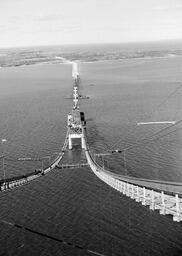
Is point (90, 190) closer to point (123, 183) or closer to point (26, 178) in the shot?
point (26, 178)

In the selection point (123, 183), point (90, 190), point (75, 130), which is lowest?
point (90, 190)

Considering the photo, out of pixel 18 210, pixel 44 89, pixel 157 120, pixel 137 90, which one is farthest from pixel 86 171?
pixel 44 89

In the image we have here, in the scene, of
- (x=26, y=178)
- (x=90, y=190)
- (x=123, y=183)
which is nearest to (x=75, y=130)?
(x=90, y=190)

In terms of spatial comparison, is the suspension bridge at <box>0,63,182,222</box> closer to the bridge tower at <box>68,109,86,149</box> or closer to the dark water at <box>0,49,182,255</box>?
the bridge tower at <box>68,109,86,149</box>

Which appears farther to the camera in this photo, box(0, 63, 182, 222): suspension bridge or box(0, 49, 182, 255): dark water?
box(0, 49, 182, 255): dark water

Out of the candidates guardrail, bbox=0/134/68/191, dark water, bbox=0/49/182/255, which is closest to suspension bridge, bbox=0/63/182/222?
guardrail, bbox=0/134/68/191

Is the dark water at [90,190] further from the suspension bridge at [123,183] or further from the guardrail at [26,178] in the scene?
the suspension bridge at [123,183]

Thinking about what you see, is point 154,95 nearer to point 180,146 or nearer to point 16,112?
point 16,112

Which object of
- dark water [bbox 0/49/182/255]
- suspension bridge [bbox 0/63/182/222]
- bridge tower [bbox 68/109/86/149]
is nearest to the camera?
suspension bridge [bbox 0/63/182/222]

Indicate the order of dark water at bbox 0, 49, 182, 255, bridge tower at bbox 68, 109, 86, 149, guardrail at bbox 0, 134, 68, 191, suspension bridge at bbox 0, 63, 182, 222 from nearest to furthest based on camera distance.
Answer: suspension bridge at bbox 0, 63, 182, 222
dark water at bbox 0, 49, 182, 255
guardrail at bbox 0, 134, 68, 191
bridge tower at bbox 68, 109, 86, 149
